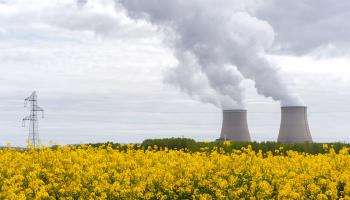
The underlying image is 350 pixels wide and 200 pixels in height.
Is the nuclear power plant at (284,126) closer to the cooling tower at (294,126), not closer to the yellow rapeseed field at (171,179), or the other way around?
the cooling tower at (294,126)

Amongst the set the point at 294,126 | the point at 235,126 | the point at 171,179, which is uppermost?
the point at 235,126

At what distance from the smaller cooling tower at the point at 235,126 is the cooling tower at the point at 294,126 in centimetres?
260

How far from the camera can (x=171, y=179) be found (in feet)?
30.2

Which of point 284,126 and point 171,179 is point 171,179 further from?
point 284,126

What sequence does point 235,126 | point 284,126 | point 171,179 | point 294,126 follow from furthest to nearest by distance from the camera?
point 235,126 → point 284,126 → point 294,126 → point 171,179

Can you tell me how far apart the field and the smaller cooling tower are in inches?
1006

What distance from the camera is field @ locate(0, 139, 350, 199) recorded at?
8.45 meters

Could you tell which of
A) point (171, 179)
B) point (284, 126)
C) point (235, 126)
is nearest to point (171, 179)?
point (171, 179)

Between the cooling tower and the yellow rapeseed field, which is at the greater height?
the cooling tower

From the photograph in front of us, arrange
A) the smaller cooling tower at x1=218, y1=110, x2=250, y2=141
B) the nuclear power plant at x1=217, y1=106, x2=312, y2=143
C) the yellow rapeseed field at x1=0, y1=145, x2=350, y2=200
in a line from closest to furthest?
the yellow rapeseed field at x1=0, y1=145, x2=350, y2=200
the nuclear power plant at x1=217, y1=106, x2=312, y2=143
the smaller cooling tower at x1=218, y1=110, x2=250, y2=141

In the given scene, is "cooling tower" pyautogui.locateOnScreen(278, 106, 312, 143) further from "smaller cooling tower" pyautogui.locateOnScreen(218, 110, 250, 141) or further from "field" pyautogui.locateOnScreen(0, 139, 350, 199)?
"field" pyautogui.locateOnScreen(0, 139, 350, 199)

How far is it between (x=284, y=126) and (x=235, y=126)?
3513 millimetres

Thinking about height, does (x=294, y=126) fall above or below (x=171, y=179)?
above

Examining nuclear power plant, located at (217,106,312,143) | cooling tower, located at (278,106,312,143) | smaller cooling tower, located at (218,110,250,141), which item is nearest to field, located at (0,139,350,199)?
cooling tower, located at (278,106,312,143)
